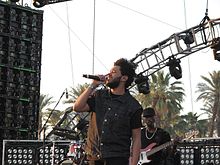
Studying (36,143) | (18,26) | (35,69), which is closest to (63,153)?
(36,143)

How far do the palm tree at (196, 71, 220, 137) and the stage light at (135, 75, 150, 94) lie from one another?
25621 mm

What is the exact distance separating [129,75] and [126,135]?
56 centimetres

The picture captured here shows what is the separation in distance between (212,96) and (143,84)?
27.6 m

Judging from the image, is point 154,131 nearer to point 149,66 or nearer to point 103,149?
point 103,149

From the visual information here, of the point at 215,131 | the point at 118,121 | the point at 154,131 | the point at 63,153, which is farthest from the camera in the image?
the point at 215,131

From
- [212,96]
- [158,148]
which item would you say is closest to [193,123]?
[212,96]

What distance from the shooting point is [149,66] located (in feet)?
57.0

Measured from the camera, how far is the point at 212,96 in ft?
145

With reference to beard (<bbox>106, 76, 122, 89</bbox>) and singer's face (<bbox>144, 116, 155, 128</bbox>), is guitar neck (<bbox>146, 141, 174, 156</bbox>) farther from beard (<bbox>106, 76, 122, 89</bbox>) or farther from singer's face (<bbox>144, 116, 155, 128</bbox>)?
beard (<bbox>106, 76, 122, 89</bbox>)

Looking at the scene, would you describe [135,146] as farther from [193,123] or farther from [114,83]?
[193,123]

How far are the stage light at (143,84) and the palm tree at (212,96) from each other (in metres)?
25.6

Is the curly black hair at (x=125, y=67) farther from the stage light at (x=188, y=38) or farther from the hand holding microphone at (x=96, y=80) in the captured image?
the stage light at (x=188, y=38)

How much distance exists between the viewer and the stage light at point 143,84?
680 inches

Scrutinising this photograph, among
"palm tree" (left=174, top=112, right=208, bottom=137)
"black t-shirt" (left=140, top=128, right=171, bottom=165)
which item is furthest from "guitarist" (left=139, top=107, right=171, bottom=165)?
"palm tree" (left=174, top=112, right=208, bottom=137)
